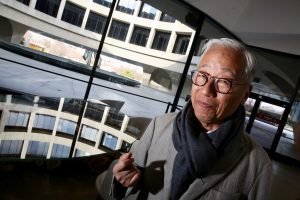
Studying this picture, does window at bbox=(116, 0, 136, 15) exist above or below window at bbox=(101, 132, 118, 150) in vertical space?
above

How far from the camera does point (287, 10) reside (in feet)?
16.6

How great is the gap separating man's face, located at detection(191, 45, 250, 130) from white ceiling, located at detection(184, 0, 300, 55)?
15.2 feet

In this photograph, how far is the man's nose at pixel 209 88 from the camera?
1033 mm

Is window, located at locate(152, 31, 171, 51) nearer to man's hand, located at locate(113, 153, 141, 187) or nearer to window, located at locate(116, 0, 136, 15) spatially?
window, located at locate(116, 0, 136, 15)

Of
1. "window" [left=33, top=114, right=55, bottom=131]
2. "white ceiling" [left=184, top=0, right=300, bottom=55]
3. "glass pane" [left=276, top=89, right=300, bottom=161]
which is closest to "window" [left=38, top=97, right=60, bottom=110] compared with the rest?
"window" [left=33, top=114, right=55, bottom=131]

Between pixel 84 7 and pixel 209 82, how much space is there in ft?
46.8

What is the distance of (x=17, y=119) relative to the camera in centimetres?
226

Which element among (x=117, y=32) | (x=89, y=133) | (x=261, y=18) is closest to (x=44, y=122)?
(x=89, y=133)

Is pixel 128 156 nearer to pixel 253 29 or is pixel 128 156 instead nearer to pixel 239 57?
pixel 239 57

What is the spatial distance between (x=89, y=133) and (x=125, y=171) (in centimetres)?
159

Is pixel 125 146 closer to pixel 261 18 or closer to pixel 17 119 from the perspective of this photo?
pixel 17 119

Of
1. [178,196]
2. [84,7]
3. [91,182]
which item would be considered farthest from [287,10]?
[84,7]

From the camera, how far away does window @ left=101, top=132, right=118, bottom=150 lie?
2439mm

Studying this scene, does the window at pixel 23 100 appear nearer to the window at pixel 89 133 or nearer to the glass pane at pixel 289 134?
the window at pixel 89 133
